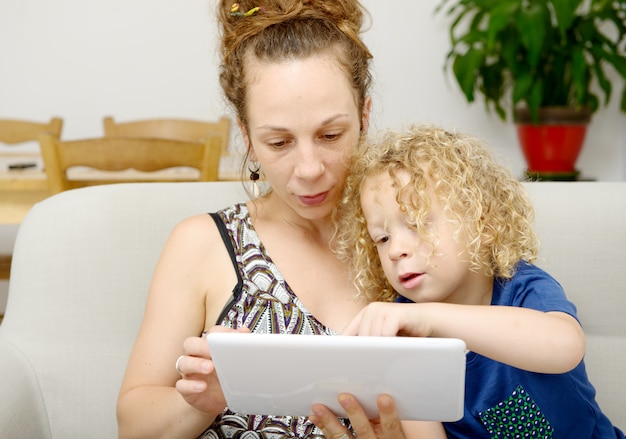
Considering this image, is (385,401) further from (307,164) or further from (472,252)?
(307,164)

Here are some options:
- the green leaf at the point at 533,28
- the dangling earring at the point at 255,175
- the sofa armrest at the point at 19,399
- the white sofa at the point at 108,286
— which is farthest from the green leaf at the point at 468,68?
the sofa armrest at the point at 19,399

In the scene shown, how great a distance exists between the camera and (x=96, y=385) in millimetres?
1485

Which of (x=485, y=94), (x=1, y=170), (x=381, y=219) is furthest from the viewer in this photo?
(x=485, y=94)

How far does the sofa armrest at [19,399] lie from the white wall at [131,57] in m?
2.66

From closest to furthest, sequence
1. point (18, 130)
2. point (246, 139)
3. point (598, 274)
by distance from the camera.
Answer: point (246, 139)
point (598, 274)
point (18, 130)

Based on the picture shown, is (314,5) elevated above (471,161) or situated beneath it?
elevated above

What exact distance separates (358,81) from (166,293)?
48 centimetres

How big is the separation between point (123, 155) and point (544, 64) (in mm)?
2153

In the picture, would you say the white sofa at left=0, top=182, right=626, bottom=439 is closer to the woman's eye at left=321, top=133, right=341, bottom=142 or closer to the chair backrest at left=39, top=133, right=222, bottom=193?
the woman's eye at left=321, top=133, right=341, bottom=142

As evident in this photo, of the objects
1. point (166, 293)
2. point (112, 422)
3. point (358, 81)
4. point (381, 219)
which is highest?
point (358, 81)

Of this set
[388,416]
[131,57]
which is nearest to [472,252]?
[388,416]

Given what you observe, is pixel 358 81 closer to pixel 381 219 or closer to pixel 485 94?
A: pixel 381 219

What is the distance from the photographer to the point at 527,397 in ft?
3.88

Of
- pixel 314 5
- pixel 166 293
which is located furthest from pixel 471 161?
pixel 166 293
